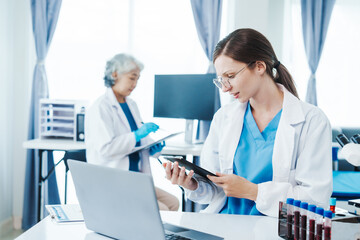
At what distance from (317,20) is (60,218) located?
3.25 meters

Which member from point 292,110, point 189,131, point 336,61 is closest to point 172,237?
point 292,110

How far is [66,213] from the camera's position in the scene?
1.38 metres

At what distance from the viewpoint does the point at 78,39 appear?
3.67 m

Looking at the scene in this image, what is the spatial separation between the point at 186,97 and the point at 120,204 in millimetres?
2172

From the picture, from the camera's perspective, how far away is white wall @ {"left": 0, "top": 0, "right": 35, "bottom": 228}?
3.49 m

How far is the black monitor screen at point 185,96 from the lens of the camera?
3135mm

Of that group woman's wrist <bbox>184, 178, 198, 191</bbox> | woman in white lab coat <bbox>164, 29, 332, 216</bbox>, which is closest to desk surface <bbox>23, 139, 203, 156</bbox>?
woman in white lab coat <bbox>164, 29, 332, 216</bbox>

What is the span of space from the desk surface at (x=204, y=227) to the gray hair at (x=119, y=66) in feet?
5.28

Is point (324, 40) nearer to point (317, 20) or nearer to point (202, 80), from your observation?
point (317, 20)

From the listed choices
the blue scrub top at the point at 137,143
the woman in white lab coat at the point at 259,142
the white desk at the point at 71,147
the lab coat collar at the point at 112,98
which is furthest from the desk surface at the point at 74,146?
the woman in white lab coat at the point at 259,142

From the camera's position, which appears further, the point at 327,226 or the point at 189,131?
the point at 189,131

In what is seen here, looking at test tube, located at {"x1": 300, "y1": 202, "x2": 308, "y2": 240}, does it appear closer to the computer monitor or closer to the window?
the computer monitor

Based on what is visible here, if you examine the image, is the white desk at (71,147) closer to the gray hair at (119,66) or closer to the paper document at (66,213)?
the gray hair at (119,66)

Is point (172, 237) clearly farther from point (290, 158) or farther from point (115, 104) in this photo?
→ point (115, 104)
